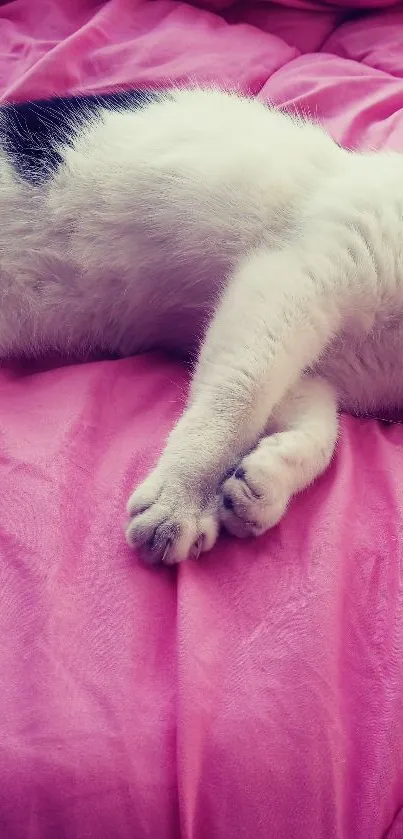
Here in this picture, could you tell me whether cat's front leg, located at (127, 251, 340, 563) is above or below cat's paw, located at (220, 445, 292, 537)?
above

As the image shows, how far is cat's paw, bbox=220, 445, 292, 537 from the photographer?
89 centimetres

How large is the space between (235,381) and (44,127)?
740 mm

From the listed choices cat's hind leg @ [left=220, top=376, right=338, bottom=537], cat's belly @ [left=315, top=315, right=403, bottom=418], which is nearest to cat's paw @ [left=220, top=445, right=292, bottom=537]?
cat's hind leg @ [left=220, top=376, right=338, bottom=537]

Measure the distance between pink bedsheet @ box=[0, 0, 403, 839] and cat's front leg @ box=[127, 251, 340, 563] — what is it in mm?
56

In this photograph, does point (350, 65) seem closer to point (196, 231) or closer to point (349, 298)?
point (196, 231)

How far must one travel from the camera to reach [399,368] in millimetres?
1196

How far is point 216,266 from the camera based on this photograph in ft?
4.07

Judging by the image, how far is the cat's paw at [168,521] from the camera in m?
0.85

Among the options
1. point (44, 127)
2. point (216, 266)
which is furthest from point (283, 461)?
point (44, 127)

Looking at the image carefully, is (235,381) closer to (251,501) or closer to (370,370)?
(251,501)

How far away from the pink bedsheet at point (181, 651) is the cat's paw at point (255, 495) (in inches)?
1.1

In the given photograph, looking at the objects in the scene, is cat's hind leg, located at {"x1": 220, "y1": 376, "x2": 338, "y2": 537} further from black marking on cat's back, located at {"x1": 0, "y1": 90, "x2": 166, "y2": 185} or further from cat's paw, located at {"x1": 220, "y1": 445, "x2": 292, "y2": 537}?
black marking on cat's back, located at {"x1": 0, "y1": 90, "x2": 166, "y2": 185}

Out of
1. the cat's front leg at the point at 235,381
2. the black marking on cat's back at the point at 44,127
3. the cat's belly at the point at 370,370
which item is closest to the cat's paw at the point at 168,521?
the cat's front leg at the point at 235,381

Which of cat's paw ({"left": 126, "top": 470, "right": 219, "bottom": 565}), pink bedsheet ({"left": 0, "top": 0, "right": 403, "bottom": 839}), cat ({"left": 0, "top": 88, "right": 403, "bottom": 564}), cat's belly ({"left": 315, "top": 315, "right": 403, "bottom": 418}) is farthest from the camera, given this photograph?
cat's belly ({"left": 315, "top": 315, "right": 403, "bottom": 418})
